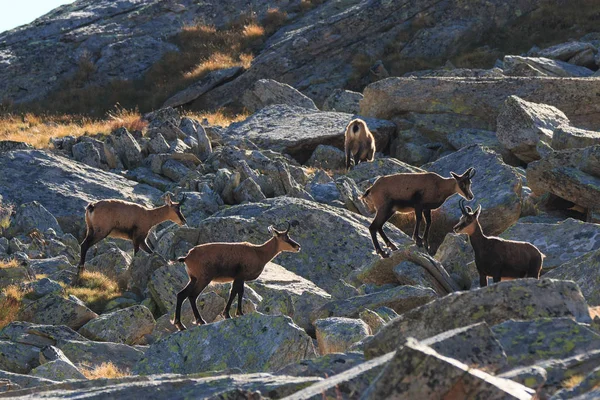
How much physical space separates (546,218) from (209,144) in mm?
12831

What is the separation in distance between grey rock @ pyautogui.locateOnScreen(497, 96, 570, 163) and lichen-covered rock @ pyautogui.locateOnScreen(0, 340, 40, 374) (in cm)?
1612

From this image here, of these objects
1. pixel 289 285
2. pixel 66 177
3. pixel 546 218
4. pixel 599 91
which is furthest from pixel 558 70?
pixel 289 285

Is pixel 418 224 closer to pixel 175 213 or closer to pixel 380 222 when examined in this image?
pixel 380 222

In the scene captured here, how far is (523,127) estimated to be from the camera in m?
27.7

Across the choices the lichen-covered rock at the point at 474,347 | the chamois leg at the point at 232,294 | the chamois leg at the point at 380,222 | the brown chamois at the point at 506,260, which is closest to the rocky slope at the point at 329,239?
the lichen-covered rock at the point at 474,347

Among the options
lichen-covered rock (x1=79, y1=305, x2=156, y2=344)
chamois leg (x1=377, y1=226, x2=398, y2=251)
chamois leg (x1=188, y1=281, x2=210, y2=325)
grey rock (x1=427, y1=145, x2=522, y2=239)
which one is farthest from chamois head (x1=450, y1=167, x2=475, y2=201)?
lichen-covered rock (x1=79, y1=305, x2=156, y2=344)

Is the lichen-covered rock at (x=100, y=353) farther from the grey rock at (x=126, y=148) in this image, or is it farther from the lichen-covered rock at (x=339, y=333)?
the grey rock at (x=126, y=148)

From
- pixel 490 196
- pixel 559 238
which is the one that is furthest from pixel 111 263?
pixel 559 238

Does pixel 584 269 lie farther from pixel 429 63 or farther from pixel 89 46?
pixel 89 46

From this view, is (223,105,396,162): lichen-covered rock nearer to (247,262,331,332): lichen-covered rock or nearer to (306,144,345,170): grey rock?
(306,144,345,170): grey rock

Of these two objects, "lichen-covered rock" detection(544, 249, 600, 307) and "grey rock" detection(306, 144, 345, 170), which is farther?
"grey rock" detection(306, 144, 345, 170)

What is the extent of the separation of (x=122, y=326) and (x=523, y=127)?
1489 cm

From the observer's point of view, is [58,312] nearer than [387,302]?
No

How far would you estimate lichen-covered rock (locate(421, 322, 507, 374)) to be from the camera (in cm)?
794
